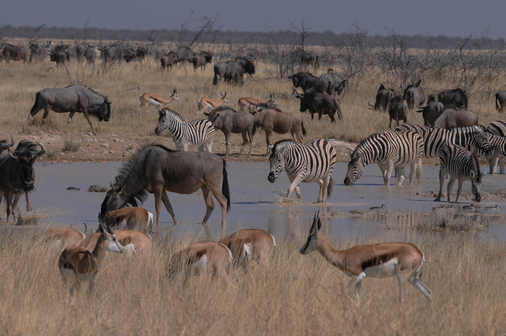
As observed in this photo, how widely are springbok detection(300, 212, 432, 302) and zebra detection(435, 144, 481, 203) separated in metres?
7.91

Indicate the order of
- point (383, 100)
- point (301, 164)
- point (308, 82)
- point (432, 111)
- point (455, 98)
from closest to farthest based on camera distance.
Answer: point (301, 164) → point (432, 111) → point (383, 100) → point (455, 98) → point (308, 82)

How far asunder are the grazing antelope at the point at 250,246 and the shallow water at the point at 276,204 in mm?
2651

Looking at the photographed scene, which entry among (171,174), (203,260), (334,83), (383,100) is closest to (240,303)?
(203,260)

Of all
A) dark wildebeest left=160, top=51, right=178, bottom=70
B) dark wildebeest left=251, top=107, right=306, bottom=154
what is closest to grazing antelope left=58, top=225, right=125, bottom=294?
dark wildebeest left=251, top=107, right=306, bottom=154

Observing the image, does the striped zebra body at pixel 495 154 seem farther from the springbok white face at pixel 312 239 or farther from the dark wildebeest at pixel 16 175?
the springbok white face at pixel 312 239

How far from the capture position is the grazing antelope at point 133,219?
382 inches

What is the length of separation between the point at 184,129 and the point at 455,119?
7.24 m

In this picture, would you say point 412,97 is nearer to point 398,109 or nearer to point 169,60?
point 398,109

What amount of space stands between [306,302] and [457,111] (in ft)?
56.1

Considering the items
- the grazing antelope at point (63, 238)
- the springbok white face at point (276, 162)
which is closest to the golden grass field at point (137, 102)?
the springbok white face at point (276, 162)

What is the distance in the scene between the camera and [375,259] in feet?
22.0

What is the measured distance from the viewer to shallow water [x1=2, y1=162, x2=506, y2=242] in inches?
466

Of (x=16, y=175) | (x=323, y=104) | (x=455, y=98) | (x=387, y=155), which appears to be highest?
(x=455, y=98)

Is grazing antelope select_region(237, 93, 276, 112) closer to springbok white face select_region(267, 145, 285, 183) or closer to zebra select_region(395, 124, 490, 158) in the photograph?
zebra select_region(395, 124, 490, 158)
